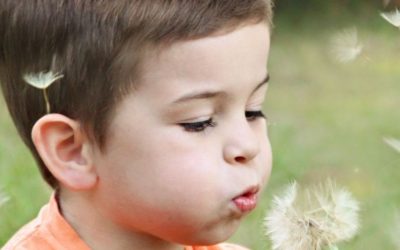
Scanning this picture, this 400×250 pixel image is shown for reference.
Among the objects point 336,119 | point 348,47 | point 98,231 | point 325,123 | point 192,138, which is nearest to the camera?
point 192,138

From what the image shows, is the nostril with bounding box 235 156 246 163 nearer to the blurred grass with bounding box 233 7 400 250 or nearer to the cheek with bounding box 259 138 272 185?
the cheek with bounding box 259 138 272 185

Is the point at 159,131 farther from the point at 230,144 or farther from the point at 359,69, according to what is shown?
the point at 359,69

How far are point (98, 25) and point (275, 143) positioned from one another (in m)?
2.22

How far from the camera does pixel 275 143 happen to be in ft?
15.2

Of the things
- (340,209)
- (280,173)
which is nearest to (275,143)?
(280,173)

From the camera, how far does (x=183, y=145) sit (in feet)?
7.88

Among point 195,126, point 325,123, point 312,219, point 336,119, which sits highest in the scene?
point 195,126

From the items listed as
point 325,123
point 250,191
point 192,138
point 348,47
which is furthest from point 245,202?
point 325,123

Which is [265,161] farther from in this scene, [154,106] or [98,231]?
[98,231]

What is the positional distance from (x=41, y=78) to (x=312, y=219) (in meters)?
0.54

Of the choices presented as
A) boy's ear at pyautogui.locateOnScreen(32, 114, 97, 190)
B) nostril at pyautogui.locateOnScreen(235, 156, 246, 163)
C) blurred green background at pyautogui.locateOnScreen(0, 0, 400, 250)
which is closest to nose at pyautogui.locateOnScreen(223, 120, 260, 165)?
nostril at pyautogui.locateOnScreen(235, 156, 246, 163)

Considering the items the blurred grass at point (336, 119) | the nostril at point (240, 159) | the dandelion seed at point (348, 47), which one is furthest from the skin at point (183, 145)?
the blurred grass at point (336, 119)

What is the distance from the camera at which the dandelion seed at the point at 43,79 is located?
240 centimetres

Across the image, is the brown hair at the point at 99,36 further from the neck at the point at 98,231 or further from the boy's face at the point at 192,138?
the neck at the point at 98,231
